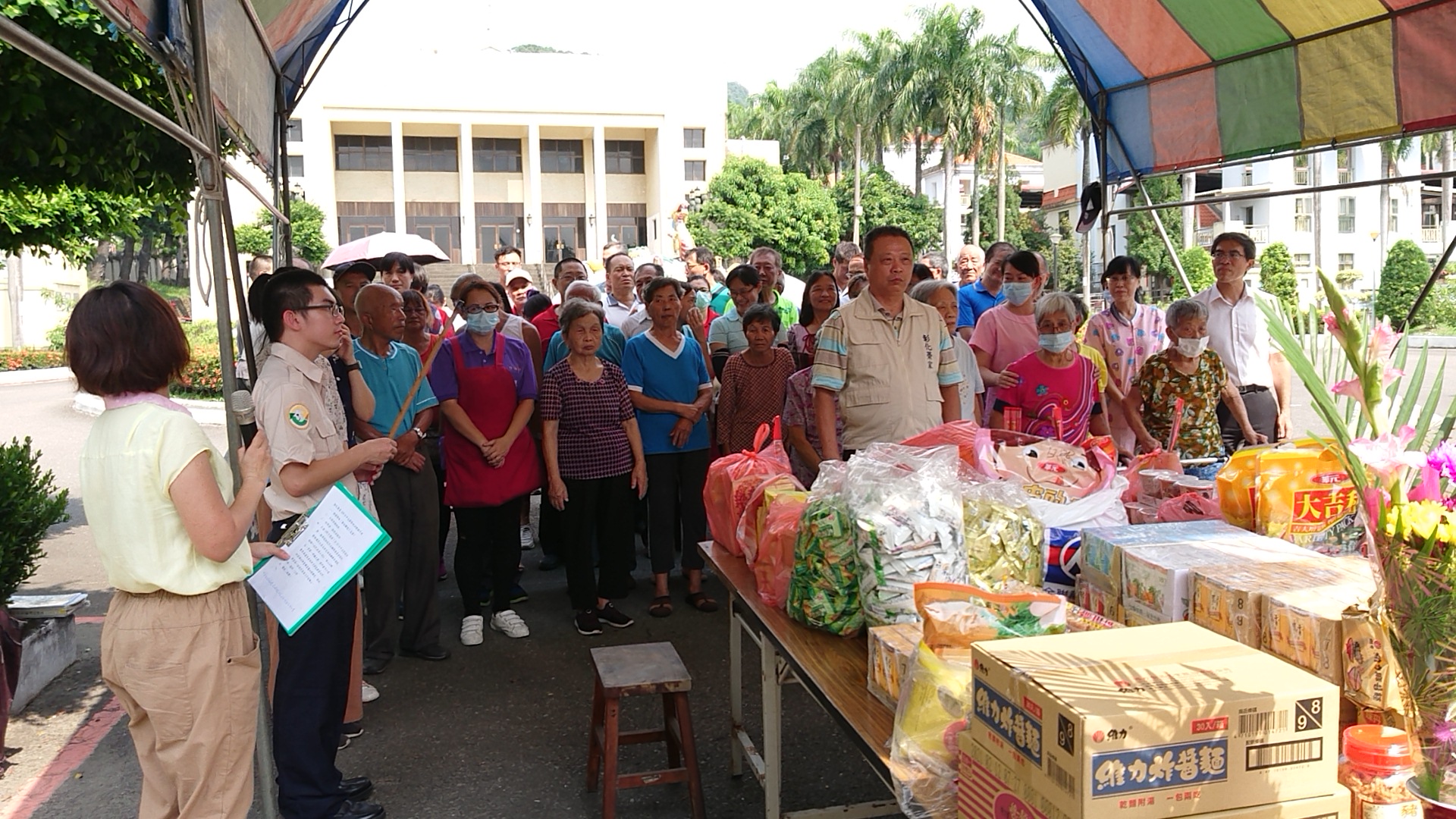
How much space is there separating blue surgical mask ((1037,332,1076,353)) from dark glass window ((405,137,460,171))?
52994 mm

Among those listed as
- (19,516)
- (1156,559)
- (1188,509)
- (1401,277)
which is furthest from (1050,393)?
(1401,277)

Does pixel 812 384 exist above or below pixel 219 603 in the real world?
above

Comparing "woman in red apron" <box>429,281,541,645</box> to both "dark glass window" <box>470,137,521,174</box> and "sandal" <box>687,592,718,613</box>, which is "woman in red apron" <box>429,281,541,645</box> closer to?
"sandal" <box>687,592,718,613</box>

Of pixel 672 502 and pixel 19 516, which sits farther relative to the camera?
pixel 672 502

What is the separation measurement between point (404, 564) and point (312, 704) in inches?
72.2

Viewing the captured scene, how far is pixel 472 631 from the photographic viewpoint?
215 inches

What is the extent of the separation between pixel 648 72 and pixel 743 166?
11340 millimetres

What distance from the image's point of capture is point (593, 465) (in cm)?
551

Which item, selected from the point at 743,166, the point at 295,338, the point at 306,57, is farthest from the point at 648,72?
the point at 295,338

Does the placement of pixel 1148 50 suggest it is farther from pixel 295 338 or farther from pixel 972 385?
pixel 295 338

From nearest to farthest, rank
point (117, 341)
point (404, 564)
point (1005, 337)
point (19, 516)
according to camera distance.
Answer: point (117, 341), point (19, 516), point (404, 564), point (1005, 337)

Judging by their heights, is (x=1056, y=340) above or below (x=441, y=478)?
above

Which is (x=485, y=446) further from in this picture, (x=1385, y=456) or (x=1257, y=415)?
(x=1385, y=456)

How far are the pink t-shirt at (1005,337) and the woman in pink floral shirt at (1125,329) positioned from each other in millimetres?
737
